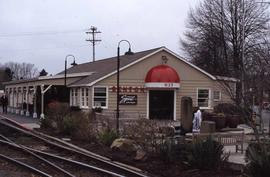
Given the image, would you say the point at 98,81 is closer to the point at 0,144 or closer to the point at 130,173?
the point at 0,144

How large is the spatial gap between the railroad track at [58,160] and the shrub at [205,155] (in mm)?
1392

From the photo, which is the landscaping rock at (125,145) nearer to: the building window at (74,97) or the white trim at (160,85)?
the white trim at (160,85)

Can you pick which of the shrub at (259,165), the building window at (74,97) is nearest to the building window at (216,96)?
the building window at (74,97)

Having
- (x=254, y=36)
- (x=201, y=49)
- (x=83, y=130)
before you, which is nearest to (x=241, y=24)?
(x=254, y=36)

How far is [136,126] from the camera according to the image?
17516 millimetres

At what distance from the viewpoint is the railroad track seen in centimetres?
1477

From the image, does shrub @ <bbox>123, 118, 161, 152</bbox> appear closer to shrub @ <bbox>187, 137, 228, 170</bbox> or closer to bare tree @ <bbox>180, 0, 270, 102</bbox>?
shrub @ <bbox>187, 137, 228, 170</bbox>

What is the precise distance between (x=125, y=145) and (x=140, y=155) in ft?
3.87

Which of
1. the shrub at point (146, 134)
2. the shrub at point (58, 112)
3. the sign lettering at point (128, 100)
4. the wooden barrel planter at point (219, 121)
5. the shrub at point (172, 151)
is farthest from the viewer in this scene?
the sign lettering at point (128, 100)

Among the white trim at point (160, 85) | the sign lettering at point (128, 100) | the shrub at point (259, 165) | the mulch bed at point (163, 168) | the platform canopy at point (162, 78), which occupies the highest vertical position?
the platform canopy at point (162, 78)

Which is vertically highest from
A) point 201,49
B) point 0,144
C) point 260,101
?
point 201,49

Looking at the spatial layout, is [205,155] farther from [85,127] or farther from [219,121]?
[219,121]

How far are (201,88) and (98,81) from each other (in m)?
8.03

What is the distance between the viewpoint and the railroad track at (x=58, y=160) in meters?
14.8
